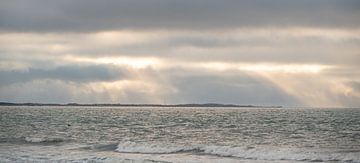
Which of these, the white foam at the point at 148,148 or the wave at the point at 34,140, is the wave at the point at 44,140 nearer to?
the wave at the point at 34,140

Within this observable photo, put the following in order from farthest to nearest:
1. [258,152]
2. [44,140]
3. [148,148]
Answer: [44,140], [148,148], [258,152]

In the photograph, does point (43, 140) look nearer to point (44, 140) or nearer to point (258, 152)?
point (44, 140)

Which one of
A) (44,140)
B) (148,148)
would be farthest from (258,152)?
(44,140)

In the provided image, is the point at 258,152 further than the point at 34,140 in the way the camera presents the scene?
No

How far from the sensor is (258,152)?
117ft

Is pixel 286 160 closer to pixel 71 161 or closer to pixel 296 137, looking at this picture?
pixel 71 161

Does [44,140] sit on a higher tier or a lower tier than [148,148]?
higher

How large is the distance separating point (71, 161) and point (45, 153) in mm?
6389

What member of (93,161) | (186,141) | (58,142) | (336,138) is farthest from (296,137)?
(93,161)

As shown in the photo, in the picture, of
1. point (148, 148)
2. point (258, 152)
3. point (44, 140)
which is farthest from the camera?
point (44, 140)

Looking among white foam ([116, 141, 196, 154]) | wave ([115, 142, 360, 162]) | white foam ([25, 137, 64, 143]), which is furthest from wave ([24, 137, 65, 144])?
wave ([115, 142, 360, 162])

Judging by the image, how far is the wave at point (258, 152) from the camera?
108ft

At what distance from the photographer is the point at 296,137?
49.2 m

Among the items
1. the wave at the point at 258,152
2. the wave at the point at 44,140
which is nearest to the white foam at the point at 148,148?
the wave at the point at 258,152
